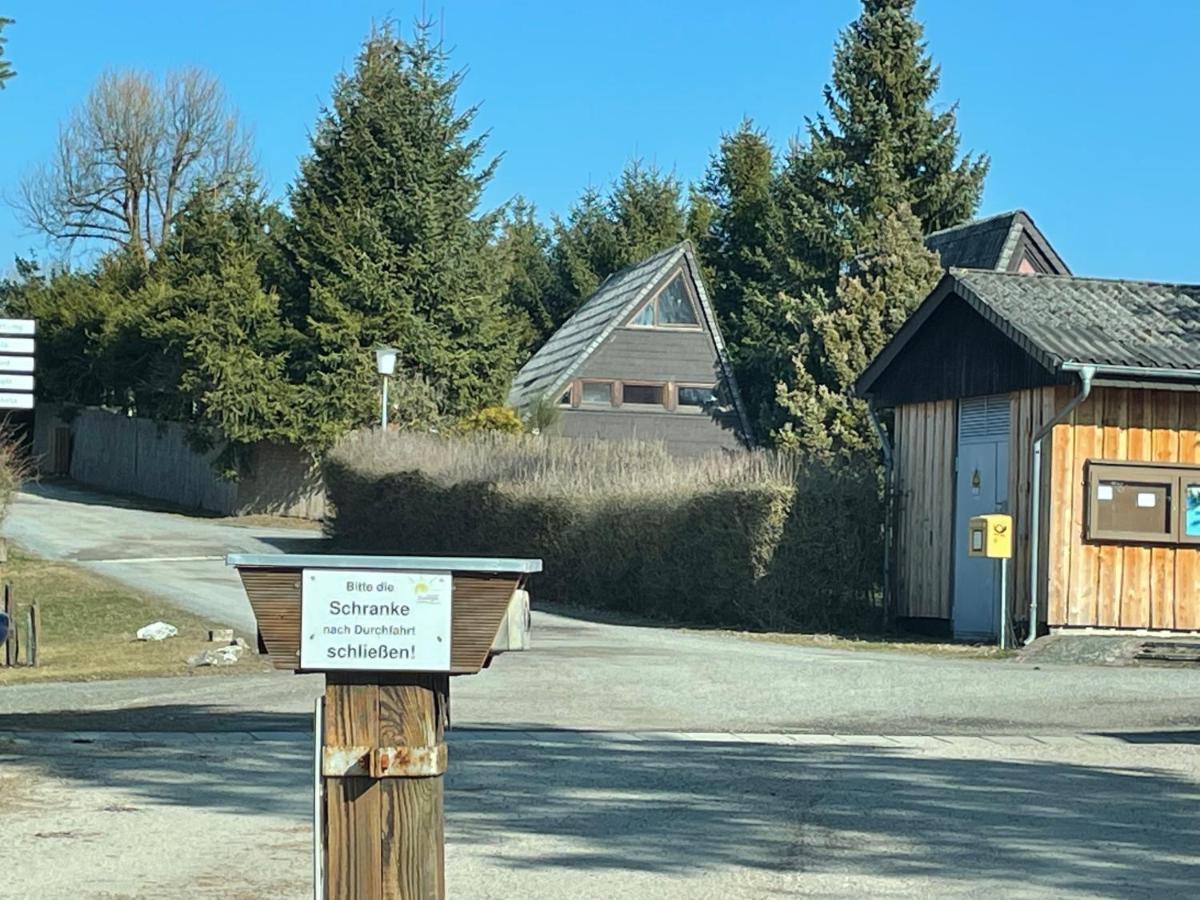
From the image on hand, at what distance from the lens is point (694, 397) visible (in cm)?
4678

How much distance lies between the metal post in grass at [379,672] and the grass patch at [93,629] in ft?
39.0

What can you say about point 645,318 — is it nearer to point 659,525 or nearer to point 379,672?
point 659,525

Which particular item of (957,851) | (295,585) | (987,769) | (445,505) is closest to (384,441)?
(445,505)

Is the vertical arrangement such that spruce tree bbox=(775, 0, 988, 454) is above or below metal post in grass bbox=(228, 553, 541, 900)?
above

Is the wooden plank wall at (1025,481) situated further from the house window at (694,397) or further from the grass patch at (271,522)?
the house window at (694,397)

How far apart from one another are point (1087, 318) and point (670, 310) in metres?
27.1

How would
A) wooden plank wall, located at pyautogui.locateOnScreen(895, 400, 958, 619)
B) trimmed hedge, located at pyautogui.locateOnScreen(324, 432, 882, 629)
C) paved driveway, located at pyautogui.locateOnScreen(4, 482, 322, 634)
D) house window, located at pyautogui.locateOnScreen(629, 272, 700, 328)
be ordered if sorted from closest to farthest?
trimmed hedge, located at pyautogui.locateOnScreen(324, 432, 882, 629)
wooden plank wall, located at pyautogui.locateOnScreen(895, 400, 958, 619)
paved driveway, located at pyautogui.locateOnScreen(4, 482, 322, 634)
house window, located at pyautogui.locateOnScreen(629, 272, 700, 328)

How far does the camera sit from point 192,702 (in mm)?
13672

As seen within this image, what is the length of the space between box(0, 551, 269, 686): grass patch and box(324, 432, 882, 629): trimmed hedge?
4.57 m

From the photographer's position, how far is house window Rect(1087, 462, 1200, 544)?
61.3 ft

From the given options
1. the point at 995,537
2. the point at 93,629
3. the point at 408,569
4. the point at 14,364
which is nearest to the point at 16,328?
the point at 14,364

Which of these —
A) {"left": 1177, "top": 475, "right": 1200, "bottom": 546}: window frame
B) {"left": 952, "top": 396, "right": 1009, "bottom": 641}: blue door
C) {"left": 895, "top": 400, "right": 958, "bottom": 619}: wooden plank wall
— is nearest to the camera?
{"left": 1177, "top": 475, "right": 1200, "bottom": 546}: window frame

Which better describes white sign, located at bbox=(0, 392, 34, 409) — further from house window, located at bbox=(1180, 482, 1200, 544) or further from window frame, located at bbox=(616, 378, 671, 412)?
window frame, located at bbox=(616, 378, 671, 412)

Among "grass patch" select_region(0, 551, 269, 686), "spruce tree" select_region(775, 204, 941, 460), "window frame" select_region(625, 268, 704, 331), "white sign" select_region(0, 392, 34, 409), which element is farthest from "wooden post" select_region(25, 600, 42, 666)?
"window frame" select_region(625, 268, 704, 331)
